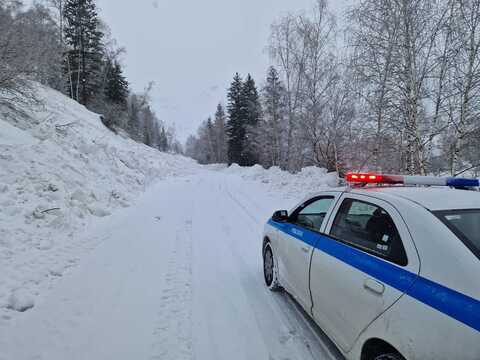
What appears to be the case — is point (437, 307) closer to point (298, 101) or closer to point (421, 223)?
point (421, 223)

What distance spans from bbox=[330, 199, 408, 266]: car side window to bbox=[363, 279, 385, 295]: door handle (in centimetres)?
20

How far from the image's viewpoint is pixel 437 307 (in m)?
1.53

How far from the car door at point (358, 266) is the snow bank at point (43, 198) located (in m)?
3.73

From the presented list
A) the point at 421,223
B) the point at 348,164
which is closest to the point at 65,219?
the point at 421,223

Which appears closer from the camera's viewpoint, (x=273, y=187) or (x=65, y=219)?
(x=65, y=219)

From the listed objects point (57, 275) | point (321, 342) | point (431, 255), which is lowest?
point (321, 342)

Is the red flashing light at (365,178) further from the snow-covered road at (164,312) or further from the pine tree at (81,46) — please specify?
the pine tree at (81,46)

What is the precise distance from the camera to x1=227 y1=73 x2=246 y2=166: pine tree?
4203 cm

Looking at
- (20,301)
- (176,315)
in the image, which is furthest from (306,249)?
(20,301)

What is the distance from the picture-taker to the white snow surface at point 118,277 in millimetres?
2875

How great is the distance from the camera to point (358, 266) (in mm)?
2168

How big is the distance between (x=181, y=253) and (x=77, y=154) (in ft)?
22.6

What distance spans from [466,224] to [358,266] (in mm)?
799

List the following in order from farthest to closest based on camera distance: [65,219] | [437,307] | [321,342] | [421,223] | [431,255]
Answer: [65,219] → [321,342] → [421,223] → [431,255] → [437,307]
